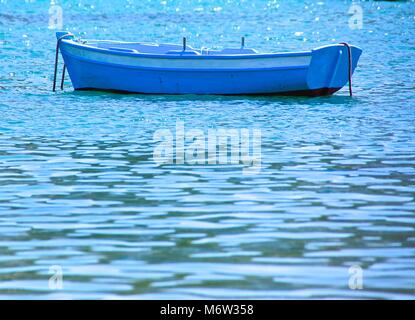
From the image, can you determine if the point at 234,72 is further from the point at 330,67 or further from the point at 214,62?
the point at 330,67

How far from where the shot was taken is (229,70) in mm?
24734

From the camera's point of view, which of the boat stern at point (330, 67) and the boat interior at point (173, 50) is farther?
the boat interior at point (173, 50)

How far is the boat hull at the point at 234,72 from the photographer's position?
24469mm

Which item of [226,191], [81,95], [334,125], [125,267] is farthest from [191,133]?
[125,267]

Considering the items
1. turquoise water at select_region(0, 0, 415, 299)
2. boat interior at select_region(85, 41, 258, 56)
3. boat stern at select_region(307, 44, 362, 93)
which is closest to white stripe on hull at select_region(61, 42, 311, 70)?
boat stern at select_region(307, 44, 362, 93)

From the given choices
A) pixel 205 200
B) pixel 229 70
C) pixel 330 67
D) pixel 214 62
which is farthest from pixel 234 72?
pixel 205 200

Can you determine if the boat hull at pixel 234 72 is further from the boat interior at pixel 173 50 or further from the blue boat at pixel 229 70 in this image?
the boat interior at pixel 173 50

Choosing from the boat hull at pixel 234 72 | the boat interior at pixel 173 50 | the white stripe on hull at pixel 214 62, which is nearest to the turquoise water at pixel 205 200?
the boat hull at pixel 234 72

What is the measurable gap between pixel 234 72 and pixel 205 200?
1212cm

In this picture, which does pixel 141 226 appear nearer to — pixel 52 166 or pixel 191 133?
pixel 52 166

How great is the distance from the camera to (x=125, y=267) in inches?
391

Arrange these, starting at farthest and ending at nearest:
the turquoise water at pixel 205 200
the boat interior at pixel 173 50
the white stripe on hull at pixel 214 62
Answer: the boat interior at pixel 173 50
the white stripe on hull at pixel 214 62
the turquoise water at pixel 205 200

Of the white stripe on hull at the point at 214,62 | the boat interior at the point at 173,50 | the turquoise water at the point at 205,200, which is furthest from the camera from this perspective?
the boat interior at the point at 173,50

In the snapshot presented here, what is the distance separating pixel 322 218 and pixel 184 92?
1368cm
